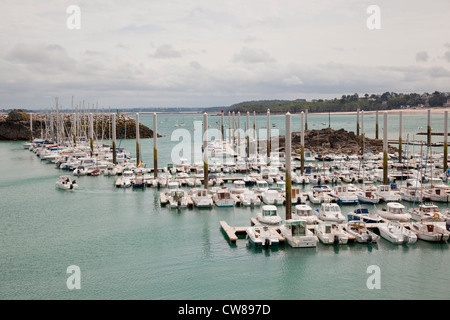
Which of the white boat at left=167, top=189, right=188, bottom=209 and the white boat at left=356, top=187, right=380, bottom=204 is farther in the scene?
the white boat at left=356, top=187, right=380, bottom=204

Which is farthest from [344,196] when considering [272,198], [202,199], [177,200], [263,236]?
[177,200]

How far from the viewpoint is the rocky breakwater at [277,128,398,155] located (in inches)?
3127

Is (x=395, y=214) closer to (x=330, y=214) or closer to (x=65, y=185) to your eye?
(x=330, y=214)

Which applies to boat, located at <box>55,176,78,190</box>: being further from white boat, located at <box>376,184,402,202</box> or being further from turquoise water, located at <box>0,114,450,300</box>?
white boat, located at <box>376,184,402,202</box>

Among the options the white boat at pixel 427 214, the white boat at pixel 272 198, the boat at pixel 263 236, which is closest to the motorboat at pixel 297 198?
the white boat at pixel 272 198

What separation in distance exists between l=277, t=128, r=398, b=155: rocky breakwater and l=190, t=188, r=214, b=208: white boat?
41582 millimetres

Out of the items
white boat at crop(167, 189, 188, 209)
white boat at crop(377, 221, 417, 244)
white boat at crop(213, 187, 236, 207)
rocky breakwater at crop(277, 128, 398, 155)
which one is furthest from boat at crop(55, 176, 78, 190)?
rocky breakwater at crop(277, 128, 398, 155)

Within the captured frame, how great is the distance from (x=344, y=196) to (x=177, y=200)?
601 inches

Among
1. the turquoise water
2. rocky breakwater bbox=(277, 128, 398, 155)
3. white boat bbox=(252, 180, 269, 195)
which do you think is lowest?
the turquoise water

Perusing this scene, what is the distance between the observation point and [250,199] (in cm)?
4078
